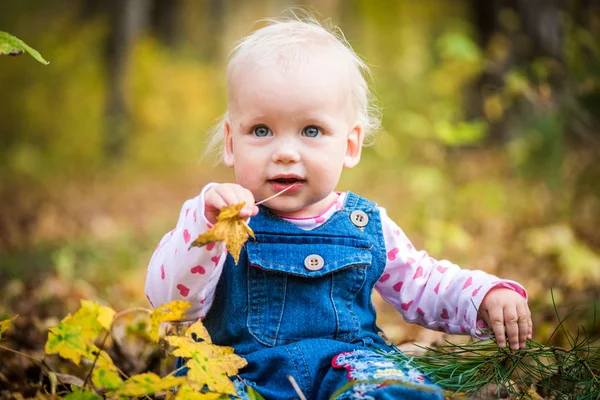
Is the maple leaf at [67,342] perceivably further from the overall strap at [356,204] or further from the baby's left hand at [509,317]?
the baby's left hand at [509,317]

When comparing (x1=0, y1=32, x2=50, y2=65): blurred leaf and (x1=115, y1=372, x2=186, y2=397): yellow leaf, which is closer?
(x1=115, y1=372, x2=186, y2=397): yellow leaf

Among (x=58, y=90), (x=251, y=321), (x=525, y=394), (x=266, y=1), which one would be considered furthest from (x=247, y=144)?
(x=266, y=1)

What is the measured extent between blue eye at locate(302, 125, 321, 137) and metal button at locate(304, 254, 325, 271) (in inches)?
14.0

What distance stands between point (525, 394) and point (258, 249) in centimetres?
87

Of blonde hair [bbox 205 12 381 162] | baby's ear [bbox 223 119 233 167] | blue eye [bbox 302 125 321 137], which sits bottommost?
baby's ear [bbox 223 119 233 167]

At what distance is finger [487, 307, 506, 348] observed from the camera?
1.87m

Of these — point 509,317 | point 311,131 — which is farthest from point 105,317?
point 509,317

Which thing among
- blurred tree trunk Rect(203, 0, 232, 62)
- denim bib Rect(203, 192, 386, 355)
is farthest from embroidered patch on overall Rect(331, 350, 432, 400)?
blurred tree trunk Rect(203, 0, 232, 62)

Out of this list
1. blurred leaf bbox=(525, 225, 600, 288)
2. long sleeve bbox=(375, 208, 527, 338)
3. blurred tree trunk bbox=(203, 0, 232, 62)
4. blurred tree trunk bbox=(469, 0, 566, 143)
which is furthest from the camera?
blurred tree trunk bbox=(203, 0, 232, 62)

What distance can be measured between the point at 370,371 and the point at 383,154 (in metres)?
5.75

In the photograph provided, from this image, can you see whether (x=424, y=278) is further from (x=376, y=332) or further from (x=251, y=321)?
(x=251, y=321)

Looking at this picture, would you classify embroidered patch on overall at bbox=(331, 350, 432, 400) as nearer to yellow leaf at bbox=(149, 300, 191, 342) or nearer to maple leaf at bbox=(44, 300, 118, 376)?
yellow leaf at bbox=(149, 300, 191, 342)

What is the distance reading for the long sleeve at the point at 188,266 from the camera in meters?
1.75

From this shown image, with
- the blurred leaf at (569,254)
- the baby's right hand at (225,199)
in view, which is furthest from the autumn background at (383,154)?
the baby's right hand at (225,199)
